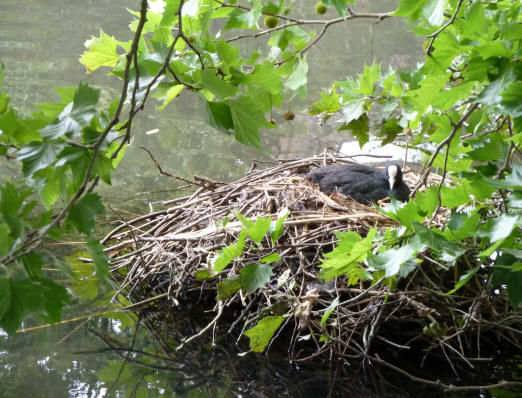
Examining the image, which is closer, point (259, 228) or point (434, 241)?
point (434, 241)

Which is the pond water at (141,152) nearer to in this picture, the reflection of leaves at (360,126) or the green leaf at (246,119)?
the reflection of leaves at (360,126)

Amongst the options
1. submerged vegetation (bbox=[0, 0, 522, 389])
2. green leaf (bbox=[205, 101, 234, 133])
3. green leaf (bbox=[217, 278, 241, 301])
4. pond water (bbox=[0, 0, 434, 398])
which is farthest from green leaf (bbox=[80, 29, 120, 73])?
pond water (bbox=[0, 0, 434, 398])

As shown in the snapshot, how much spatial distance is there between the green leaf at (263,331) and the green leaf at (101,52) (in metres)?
0.71

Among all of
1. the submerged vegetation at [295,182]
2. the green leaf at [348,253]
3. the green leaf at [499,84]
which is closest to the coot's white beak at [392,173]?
the submerged vegetation at [295,182]

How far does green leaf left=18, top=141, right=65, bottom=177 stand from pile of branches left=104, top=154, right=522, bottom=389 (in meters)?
0.82

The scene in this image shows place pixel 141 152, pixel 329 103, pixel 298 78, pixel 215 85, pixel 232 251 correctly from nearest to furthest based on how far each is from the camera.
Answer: pixel 215 85 < pixel 298 78 < pixel 232 251 < pixel 329 103 < pixel 141 152

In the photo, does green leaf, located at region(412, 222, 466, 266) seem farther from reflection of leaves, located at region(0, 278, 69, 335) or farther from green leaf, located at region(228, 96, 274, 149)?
reflection of leaves, located at region(0, 278, 69, 335)

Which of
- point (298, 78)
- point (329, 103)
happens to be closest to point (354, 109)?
point (329, 103)

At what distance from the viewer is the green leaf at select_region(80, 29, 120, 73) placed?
1.09 meters

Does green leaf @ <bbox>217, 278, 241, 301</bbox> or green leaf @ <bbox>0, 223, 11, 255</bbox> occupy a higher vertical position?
green leaf @ <bbox>0, 223, 11, 255</bbox>

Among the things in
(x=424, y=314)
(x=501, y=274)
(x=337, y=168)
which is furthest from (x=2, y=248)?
(x=337, y=168)

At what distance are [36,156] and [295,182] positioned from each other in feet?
5.33

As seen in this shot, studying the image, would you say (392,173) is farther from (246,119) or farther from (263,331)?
(246,119)

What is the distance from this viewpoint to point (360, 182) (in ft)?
7.36
